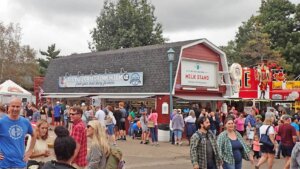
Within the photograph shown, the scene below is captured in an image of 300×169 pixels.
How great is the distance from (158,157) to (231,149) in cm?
839

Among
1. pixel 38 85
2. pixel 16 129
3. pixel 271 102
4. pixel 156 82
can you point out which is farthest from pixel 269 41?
pixel 16 129

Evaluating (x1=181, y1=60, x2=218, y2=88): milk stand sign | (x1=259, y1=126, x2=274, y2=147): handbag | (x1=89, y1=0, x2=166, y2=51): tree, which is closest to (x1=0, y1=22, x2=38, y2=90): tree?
(x1=89, y1=0, x2=166, y2=51): tree

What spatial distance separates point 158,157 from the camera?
16.4 meters

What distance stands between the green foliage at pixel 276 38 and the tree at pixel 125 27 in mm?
11706

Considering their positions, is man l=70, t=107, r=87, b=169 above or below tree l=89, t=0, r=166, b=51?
below

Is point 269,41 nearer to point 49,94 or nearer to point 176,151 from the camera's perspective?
point 49,94

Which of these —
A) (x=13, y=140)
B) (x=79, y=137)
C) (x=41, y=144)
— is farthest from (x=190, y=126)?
(x=13, y=140)

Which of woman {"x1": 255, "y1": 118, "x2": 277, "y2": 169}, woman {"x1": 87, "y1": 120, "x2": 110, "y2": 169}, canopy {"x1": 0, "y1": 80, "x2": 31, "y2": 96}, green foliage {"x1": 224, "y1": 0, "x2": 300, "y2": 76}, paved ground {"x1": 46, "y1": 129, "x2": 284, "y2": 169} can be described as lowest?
paved ground {"x1": 46, "y1": 129, "x2": 284, "y2": 169}

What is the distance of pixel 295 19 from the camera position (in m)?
54.3

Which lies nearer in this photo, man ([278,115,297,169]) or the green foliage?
man ([278,115,297,169])

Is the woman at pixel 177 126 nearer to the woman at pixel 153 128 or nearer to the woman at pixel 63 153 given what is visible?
the woman at pixel 153 128

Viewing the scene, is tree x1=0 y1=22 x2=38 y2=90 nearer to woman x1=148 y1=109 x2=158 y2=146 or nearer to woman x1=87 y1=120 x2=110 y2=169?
woman x1=148 y1=109 x2=158 y2=146

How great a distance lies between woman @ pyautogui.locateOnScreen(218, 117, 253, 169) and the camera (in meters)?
8.18

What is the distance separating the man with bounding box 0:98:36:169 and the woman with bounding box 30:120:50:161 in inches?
13.4
